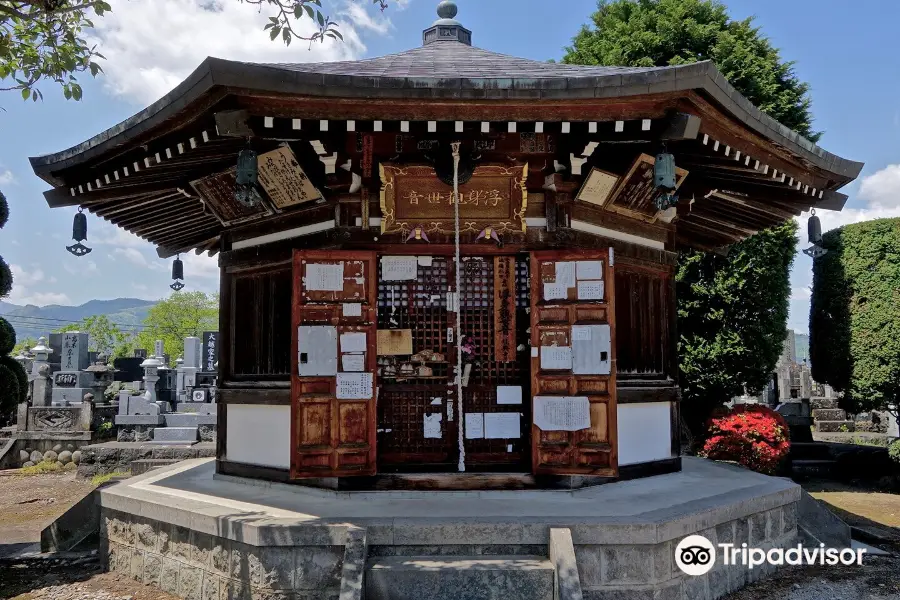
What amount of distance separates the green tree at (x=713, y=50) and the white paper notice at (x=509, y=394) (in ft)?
33.0

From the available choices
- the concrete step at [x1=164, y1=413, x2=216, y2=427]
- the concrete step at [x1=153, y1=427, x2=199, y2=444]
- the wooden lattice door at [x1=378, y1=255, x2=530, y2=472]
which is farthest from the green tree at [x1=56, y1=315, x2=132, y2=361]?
the wooden lattice door at [x1=378, y1=255, x2=530, y2=472]

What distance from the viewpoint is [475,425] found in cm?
750

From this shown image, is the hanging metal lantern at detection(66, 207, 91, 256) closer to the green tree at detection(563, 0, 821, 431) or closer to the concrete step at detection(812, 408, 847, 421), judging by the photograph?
the green tree at detection(563, 0, 821, 431)

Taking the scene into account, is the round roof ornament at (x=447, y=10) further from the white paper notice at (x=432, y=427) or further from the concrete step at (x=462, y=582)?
the concrete step at (x=462, y=582)

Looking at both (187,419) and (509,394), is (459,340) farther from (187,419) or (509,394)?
(187,419)

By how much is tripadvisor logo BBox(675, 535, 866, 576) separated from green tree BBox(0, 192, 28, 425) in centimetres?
956

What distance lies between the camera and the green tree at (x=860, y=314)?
44.0ft

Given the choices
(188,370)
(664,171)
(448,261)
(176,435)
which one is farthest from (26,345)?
(664,171)

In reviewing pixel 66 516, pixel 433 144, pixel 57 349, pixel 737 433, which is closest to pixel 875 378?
pixel 737 433

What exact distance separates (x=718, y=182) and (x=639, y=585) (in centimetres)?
524

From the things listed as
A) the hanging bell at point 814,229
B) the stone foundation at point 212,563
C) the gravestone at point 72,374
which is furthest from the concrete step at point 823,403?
the gravestone at point 72,374

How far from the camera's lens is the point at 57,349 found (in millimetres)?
24219

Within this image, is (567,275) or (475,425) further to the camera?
(475,425)

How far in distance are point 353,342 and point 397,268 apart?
971mm
